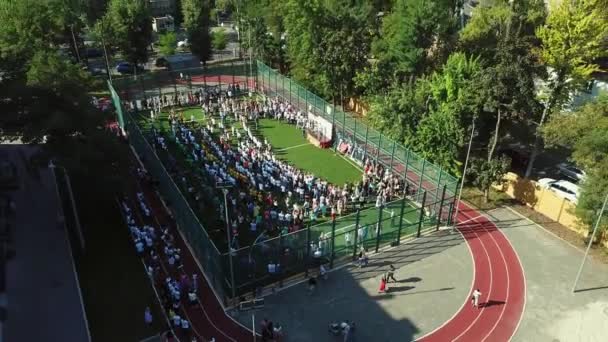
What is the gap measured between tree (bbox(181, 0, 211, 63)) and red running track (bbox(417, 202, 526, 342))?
36.6 m

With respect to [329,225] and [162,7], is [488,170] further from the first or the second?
[162,7]

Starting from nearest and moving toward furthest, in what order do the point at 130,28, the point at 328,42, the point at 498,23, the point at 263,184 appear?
the point at 263,184, the point at 498,23, the point at 328,42, the point at 130,28

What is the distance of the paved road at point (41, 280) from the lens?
70.1 ft

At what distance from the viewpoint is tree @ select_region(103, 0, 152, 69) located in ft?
170

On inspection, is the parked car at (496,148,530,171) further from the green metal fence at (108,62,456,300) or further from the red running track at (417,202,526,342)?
the green metal fence at (108,62,456,300)

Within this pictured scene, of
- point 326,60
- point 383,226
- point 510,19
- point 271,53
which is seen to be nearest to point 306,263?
point 383,226

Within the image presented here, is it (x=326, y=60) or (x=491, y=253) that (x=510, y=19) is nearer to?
(x=326, y=60)

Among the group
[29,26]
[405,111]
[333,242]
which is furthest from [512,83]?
[29,26]

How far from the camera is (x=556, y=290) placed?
79.6 feet

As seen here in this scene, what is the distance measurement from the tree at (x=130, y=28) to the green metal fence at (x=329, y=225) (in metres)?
15.0

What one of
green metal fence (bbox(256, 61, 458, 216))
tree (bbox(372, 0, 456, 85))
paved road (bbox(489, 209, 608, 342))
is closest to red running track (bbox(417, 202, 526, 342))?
paved road (bbox(489, 209, 608, 342))

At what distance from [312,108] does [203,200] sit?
15.6 metres

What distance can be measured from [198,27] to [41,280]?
40.8 metres

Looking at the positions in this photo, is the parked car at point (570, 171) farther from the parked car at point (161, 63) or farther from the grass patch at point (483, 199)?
the parked car at point (161, 63)
